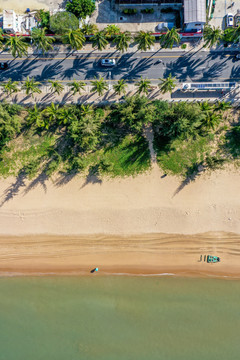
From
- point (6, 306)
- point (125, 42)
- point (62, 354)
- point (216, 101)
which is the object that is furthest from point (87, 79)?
point (62, 354)

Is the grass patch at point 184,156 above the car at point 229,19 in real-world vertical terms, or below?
below

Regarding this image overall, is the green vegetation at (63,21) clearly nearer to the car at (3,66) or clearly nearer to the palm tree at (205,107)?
the car at (3,66)

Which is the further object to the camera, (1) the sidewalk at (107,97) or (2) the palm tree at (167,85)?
(1) the sidewalk at (107,97)

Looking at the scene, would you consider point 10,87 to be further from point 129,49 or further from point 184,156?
point 184,156

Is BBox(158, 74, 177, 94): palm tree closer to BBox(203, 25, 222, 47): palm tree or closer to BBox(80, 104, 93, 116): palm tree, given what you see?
BBox(203, 25, 222, 47): palm tree

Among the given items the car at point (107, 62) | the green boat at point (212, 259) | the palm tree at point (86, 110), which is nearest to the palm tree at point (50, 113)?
the palm tree at point (86, 110)

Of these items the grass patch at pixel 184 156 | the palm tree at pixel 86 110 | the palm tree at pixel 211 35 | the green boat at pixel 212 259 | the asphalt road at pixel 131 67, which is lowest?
the green boat at pixel 212 259
